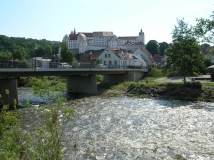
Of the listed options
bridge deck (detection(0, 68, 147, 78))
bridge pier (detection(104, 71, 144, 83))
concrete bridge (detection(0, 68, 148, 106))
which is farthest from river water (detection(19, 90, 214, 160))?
bridge pier (detection(104, 71, 144, 83))

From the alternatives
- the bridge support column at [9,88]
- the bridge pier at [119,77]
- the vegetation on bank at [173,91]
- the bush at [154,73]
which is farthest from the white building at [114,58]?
the bridge support column at [9,88]

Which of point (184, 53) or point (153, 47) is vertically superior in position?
point (153, 47)

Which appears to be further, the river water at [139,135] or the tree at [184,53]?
the tree at [184,53]

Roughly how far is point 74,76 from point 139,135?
30.7 meters

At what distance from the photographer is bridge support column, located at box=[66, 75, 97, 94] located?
45062 millimetres

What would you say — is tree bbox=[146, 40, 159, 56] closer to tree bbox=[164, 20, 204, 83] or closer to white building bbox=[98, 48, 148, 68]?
white building bbox=[98, 48, 148, 68]

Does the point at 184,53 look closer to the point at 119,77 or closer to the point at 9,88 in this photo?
the point at 119,77

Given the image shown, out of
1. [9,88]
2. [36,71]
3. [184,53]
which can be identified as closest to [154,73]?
[184,53]

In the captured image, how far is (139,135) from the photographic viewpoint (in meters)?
17.3

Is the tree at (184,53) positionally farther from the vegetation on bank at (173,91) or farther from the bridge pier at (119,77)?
the bridge pier at (119,77)

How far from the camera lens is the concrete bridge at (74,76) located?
29.6 m

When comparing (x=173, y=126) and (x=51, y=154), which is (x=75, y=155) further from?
(x=173, y=126)

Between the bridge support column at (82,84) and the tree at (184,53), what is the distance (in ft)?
44.1

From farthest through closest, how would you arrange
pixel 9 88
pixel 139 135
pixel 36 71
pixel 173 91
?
pixel 173 91 < pixel 36 71 < pixel 9 88 < pixel 139 135
